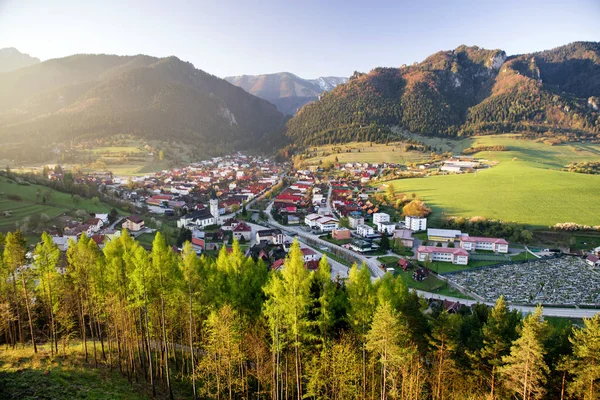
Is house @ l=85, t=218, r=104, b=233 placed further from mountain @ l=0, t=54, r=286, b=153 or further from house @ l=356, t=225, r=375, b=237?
mountain @ l=0, t=54, r=286, b=153

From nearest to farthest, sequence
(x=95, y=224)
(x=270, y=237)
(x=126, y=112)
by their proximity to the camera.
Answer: (x=95, y=224) < (x=270, y=237) < (x=126, y=112)

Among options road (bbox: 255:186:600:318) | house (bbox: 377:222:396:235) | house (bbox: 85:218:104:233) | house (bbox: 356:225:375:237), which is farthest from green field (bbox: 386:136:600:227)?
house (bbox: 85:218:104:233)

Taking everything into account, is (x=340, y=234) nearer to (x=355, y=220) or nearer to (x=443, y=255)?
(x=355, y=220)

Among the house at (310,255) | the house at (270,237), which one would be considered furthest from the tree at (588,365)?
the house at (270,237)

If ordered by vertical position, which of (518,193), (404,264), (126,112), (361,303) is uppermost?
(126,112)

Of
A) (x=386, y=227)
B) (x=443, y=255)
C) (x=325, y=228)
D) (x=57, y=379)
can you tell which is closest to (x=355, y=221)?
(x=325, y=228)

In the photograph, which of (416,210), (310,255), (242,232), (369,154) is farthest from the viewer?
(369,154)

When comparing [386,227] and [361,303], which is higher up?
[361,303]

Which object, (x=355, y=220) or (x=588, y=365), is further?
(x=355, y=220)
